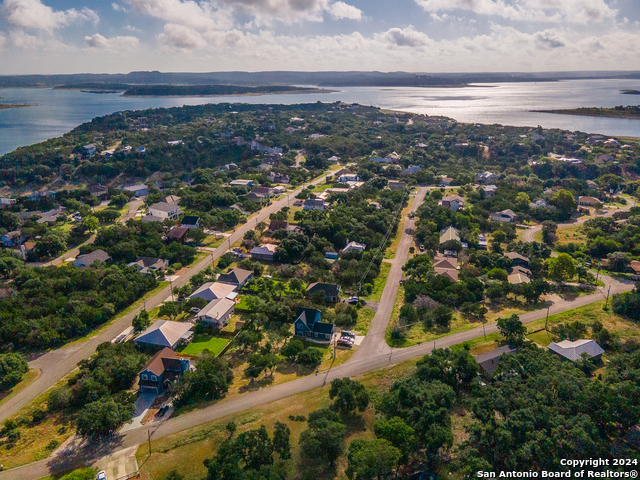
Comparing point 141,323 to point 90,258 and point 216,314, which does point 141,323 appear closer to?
point 216,314

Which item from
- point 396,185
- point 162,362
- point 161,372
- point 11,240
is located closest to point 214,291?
point 162,362

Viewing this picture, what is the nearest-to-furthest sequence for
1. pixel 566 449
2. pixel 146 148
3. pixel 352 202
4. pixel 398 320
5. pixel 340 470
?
1. pixel 566 449
2. pixel 340 470
3. pixel 398 320
4. pixel 352 202
5. pixel 146 148

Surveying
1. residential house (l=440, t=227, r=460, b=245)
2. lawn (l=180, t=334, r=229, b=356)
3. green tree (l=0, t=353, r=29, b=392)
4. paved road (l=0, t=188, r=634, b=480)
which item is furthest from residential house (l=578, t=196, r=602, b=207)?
green tree (l=0, t=353, r=29, b=392)

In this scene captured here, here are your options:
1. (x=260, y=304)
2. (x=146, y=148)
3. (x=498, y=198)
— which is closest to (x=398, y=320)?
(x=260, y=304)

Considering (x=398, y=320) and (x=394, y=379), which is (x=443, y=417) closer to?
(x=394, y=379)

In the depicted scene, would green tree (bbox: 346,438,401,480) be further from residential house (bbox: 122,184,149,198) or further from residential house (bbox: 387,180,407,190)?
residential house (bbox: 122,184,149,198)

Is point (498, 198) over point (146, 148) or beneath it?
beneath

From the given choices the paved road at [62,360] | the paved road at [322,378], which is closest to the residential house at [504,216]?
the paved road at [322,378]
